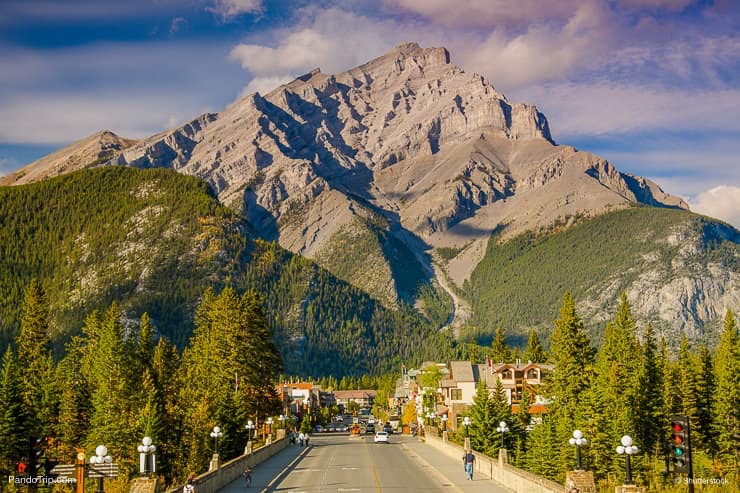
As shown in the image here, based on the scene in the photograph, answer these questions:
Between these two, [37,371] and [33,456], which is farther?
[37,371]

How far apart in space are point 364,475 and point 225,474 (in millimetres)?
10472

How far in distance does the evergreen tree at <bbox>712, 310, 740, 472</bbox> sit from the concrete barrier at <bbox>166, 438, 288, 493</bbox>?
49903 mm

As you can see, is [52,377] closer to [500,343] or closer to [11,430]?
[11,430]

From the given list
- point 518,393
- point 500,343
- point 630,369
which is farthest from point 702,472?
point 500,343

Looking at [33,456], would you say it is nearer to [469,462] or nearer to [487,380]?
[469,462]

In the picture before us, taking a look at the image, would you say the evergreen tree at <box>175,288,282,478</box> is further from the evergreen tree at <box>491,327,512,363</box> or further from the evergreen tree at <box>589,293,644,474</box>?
the evergreen tree at <box>491,327,512,363</box>

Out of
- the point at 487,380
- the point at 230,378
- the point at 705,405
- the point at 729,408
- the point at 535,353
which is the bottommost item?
the point at 705,405

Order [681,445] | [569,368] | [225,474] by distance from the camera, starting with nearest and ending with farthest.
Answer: [681,445]
[225,474]
[569,368]

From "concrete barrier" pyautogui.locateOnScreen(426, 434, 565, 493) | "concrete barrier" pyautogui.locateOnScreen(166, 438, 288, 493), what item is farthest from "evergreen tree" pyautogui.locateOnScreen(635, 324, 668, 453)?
"concrete barrier" pyautogui.locateOnScreen(166, 438, 288, 493)

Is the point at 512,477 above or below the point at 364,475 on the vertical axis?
above

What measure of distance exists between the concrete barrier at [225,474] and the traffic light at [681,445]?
22.6 meters

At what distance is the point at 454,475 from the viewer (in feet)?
202

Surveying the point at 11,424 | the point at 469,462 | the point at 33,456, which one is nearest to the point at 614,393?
the point at 469,462

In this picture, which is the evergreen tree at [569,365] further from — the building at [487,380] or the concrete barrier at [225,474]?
the building at [487,380]
